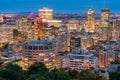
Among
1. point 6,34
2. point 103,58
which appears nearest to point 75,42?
point 103,58

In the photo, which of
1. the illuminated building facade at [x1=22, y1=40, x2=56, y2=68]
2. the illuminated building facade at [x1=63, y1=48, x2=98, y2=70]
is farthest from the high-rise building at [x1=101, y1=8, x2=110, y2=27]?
the illuminated building facade at [x1=63, y1=48, x2=98, y2=70]

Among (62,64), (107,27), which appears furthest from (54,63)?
(107,27)

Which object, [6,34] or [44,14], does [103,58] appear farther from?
[44,14]

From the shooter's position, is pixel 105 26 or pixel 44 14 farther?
pixel 44 14

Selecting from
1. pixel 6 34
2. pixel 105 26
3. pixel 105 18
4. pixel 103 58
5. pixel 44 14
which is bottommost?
pixel 103 58

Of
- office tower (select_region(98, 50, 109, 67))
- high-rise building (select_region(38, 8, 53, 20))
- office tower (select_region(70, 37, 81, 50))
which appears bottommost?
office tower (select_region(98, 50, 109, 67))

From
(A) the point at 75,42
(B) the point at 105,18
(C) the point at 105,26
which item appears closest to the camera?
(A) the point at 75,42

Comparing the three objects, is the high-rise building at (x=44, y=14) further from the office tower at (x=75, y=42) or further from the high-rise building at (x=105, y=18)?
the office tower at (x=75, y=42)

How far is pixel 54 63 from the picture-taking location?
1947cm

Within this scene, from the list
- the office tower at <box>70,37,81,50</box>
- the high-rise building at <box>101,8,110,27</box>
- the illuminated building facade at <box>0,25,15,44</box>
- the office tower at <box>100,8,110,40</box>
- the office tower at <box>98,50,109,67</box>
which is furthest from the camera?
the high-rise building at <box>101,8,110,27</box>

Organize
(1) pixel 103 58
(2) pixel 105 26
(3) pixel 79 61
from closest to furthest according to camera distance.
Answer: (3) pixel 79 61 < (1) pixel 103 58 < (2) pixel 105 26

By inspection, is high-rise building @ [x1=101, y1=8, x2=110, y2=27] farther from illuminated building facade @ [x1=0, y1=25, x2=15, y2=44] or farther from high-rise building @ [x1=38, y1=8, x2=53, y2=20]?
illuminated building facade @ [x1=0, y1=25, x2=15, y2=44]

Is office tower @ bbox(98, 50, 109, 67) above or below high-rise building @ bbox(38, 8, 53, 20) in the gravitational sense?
below

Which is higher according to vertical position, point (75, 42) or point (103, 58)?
point (75, 42)
